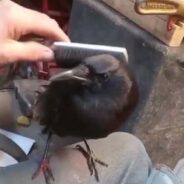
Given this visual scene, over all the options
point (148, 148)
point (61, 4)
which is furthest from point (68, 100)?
point (61, 4)

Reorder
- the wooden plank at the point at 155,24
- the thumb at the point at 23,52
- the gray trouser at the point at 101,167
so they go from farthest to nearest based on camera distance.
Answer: the wooden plank at the point at 155,24, the gray trouser at the point at 101,167, the thumb at the point at 23,52

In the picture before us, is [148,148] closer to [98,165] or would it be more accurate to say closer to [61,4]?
[98,165]

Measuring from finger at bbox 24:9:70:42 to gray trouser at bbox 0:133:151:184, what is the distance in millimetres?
209

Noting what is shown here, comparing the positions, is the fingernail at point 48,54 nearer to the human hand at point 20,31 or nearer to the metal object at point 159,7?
the human hand at point 20,31

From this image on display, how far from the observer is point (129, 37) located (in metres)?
1.04

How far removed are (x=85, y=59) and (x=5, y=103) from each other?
0.27 m

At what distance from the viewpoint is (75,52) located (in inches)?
22.5

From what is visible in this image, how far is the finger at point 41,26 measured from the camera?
22.0 inches

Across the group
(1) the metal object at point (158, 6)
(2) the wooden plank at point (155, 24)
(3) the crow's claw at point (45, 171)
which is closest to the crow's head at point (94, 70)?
(3) the crow's claw at point (45, 171)

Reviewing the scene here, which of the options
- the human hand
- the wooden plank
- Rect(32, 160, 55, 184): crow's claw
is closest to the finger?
the human hand

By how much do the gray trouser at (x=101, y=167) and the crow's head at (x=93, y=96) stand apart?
0.10 metres

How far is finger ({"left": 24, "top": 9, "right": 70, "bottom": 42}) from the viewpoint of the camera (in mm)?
560

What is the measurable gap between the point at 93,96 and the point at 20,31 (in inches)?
4.8

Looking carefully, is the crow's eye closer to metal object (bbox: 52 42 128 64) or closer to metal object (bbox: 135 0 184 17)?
metal object (bbox: 52 42 128 64)
